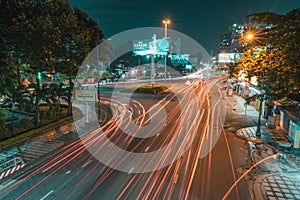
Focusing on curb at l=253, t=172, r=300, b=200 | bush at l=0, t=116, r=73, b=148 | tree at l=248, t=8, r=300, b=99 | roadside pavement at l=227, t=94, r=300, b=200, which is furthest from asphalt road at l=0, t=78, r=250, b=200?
tree at l=248, t=8, r=300, b=99

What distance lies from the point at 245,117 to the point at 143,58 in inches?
3119

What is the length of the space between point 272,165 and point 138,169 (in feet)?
27.1

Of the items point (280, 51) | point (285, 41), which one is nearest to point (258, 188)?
point (285, 41)

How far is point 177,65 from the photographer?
112m

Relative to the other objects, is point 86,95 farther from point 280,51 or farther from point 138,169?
point 280,51

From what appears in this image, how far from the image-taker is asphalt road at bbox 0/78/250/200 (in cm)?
968

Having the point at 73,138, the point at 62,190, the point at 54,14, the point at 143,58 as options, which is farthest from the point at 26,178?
the point at 143,58

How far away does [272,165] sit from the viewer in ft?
41.7

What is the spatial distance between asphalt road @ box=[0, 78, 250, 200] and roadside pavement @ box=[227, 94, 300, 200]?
3.48 feet

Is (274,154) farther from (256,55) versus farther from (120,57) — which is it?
(120,57)

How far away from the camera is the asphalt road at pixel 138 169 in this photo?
31.8 ft

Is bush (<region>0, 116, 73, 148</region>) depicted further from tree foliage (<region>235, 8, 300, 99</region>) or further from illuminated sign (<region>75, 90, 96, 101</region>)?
tree foliage (<region>235, 8, 300, 99</region>)

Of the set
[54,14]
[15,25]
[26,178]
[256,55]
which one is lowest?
[26,178]

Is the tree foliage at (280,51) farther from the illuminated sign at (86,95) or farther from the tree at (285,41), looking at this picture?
the illuminated sign at (86,95)
